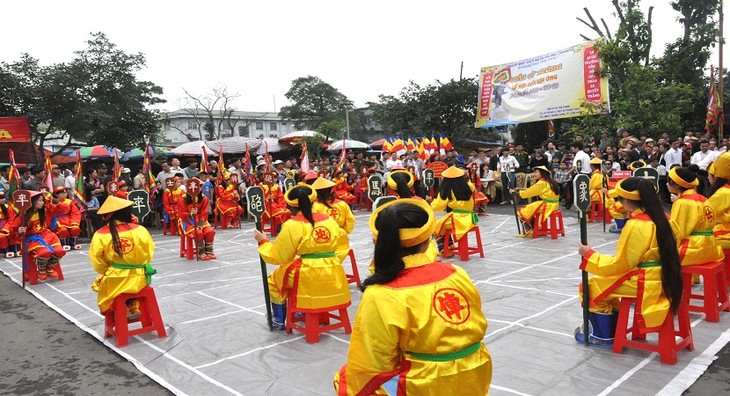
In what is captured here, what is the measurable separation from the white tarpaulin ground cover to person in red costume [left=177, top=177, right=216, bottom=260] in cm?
105

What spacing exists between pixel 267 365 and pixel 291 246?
103cm

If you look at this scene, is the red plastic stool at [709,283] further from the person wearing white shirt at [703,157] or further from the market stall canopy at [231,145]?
the market stall canopy at [231,145]

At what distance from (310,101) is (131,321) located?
45491 mm

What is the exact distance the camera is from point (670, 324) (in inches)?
163

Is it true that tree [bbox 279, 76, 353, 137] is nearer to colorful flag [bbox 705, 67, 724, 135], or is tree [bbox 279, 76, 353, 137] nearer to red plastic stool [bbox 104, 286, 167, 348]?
colorful flag [bbox 705, 67, 724, 135]

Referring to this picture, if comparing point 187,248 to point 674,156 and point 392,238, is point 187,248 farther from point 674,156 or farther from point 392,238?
point 674,156

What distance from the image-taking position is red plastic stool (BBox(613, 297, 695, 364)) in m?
4.14

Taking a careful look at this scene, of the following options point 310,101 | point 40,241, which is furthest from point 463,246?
point 310,101

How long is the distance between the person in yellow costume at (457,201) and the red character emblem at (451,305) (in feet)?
19.9

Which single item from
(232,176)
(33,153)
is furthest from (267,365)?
(33,153)

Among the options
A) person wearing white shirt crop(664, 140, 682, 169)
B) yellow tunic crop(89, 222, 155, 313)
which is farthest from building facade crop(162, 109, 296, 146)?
yellow tunic crop(89, 222, 155, 313)

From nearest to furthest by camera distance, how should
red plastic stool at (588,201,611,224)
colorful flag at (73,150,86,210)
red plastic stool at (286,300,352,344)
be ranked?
red plastic stool at (286,300,352,344)
colorful flag at (73,150,86,210)
red plastic stool at (588,201,611,224)

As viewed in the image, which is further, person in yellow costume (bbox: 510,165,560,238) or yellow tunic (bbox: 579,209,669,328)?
person in yellow costume (bbox: 510,165,560,238)

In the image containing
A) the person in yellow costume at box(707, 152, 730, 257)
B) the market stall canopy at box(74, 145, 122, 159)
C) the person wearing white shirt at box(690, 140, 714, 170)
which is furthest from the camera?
the market stall canopy at box(74, 145, 122, 159)
